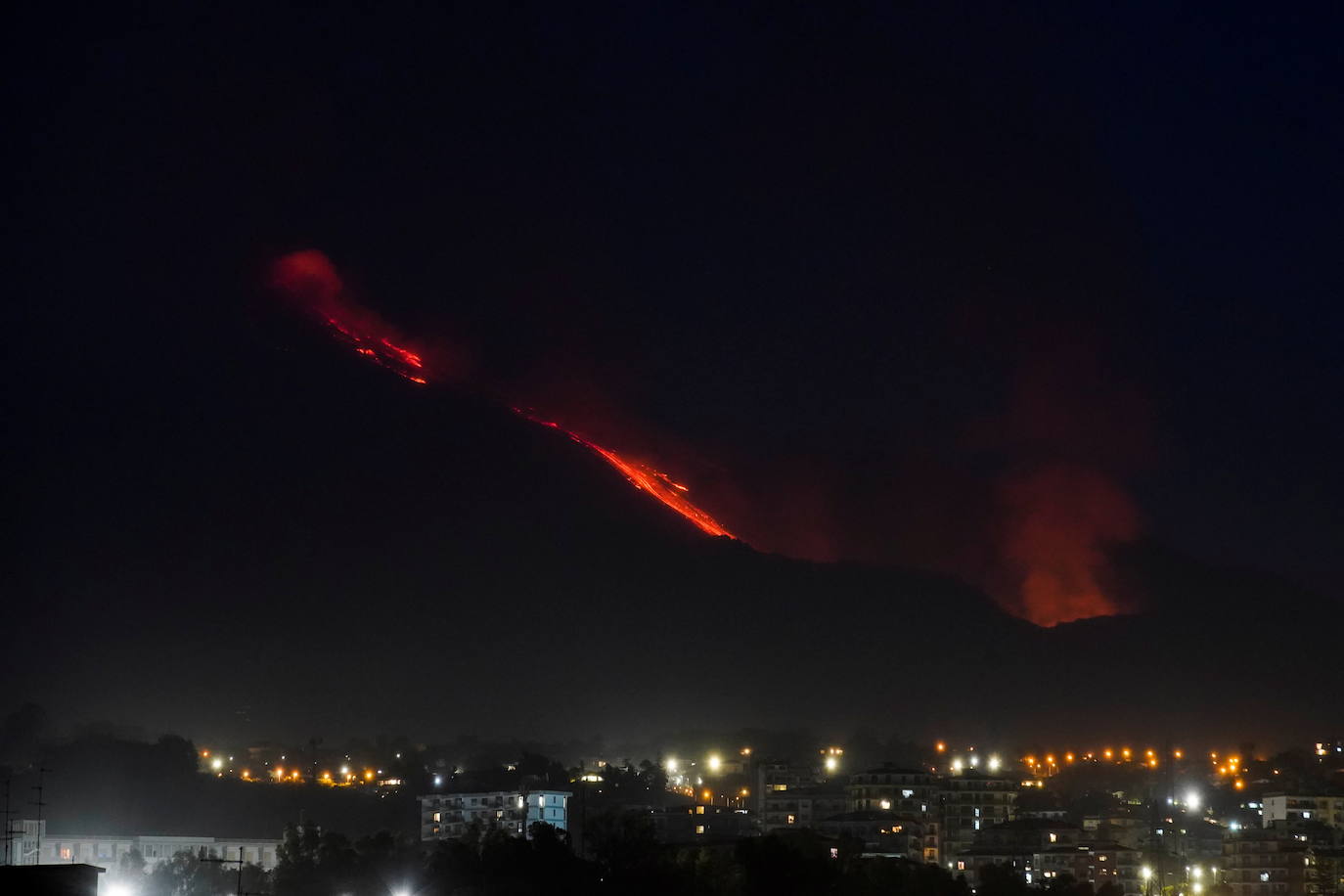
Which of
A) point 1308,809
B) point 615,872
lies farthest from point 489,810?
point 1308,809

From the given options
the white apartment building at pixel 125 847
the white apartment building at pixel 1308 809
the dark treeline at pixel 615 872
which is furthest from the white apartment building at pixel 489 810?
the white apartment building at pixel 1308 809

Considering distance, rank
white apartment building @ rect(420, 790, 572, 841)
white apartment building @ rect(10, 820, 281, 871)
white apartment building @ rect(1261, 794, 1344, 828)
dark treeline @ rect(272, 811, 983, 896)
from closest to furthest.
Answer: dark treeline @ rect(272, 811, 983, 896) < white apartment building @ rect(10, 820, 281, 871) < white apartment building @ rect(420, 790, 572, 841) < white apartment building @ rect(1261, 794, 1344, 828)

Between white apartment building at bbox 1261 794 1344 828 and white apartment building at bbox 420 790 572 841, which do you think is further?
white apartment building at bbox 1261 794 1344 828

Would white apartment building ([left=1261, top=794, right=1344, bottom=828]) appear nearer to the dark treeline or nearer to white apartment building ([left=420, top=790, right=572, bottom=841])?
white apartment building ([left=420, top=790, right=572, bottom=841])

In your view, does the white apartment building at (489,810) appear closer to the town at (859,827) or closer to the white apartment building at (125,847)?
the town at (859,827)

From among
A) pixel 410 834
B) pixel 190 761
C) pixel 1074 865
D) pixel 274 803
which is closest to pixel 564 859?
pixel 1074 865

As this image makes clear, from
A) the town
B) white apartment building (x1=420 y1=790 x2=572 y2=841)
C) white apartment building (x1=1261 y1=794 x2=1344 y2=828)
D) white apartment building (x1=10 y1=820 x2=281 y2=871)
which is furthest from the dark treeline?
white apartment building (x1=1261 y1=794 x2=1344 y2=828)

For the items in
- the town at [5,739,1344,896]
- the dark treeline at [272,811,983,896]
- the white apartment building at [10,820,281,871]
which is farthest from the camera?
the white apartment building at [10,820,281,871]

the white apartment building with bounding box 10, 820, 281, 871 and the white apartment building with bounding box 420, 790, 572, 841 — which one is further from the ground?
the white apartment building with bounding box 420, 790, 572, 841
